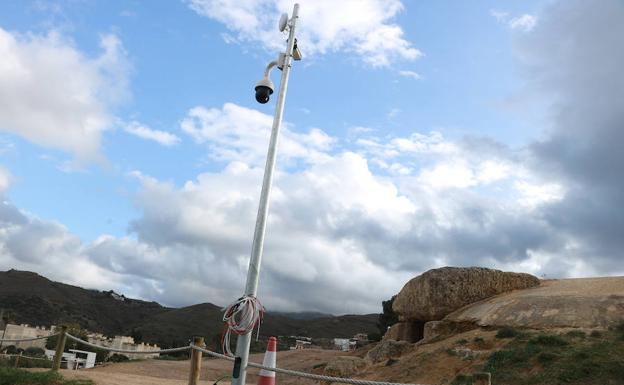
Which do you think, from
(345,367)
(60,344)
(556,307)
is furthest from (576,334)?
(60,344)

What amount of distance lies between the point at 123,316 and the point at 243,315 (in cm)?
8274

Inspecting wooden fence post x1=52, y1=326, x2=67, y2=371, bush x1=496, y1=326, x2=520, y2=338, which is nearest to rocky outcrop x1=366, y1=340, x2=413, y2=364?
bush x1=496, y1=326, x2=520, y2=338

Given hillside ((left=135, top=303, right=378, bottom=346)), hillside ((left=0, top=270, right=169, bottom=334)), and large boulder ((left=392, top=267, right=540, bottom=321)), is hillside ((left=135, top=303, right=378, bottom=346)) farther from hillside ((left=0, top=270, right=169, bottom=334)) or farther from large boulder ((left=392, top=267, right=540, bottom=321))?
large boulder ((left=392, top=267, right=540, bottom=321))

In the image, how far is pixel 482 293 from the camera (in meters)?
21.2

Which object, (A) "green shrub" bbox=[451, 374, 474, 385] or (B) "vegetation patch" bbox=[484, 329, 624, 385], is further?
(A) "green shrub" bbox=[451, 374, 474, 385]

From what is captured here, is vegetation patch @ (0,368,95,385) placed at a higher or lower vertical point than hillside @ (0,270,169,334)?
lower

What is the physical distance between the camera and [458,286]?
2142cm

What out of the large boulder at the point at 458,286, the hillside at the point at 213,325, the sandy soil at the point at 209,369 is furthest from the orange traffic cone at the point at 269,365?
the hillside at the point at 213,325

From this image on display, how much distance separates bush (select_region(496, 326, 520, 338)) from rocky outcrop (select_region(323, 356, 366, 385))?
223 inches

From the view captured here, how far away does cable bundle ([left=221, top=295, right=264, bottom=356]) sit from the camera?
5.68 metres

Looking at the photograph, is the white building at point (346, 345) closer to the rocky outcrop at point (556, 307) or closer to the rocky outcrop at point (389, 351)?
the rocky outcrop at point (389, 351)

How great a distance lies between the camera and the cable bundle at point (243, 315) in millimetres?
5684

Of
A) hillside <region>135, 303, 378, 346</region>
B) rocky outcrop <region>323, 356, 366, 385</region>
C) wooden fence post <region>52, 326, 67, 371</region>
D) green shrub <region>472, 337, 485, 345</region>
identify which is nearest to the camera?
wooden fence post <region>52, 326, 67, 371</region>

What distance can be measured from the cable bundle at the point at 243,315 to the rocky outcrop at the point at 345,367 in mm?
14072
